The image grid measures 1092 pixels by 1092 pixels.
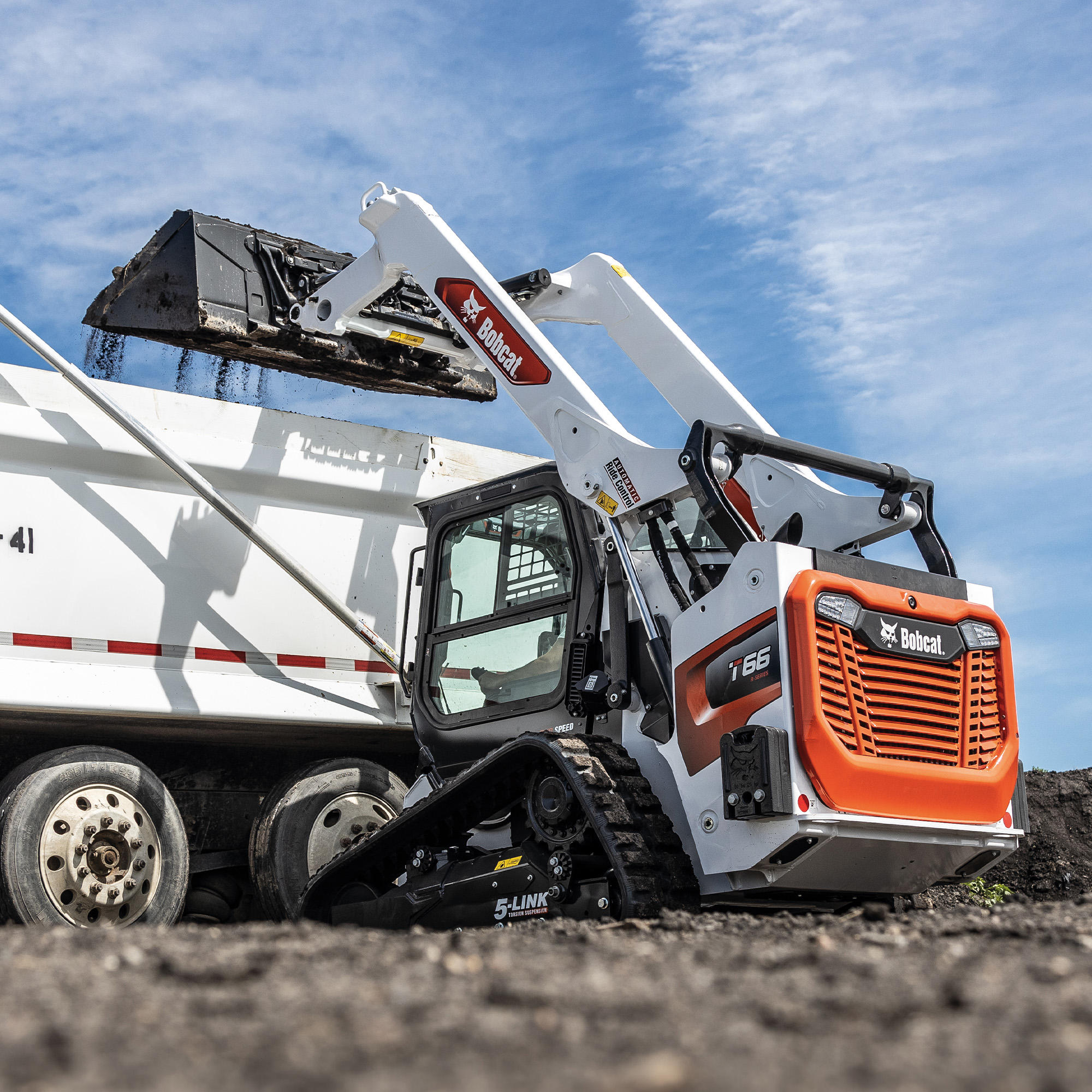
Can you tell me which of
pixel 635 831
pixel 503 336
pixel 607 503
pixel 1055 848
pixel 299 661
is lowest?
pixel 1055 848

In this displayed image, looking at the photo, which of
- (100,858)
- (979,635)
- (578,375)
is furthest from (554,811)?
(100,858)

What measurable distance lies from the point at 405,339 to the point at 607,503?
2.64 meters

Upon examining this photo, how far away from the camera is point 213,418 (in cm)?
655

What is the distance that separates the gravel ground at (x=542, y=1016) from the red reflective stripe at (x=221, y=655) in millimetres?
3346

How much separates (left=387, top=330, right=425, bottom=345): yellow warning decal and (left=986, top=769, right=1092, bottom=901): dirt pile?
4.89m

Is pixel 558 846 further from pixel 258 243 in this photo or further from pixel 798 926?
pixel 258 243

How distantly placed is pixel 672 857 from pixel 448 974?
6.89 ft

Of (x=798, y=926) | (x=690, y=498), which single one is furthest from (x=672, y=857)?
(x=690, y=498)

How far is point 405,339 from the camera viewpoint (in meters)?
7.32

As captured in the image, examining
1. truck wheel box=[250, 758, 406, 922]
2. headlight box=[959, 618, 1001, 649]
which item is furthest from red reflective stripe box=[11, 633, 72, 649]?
headlight box=[959, 618, 1001, 649]

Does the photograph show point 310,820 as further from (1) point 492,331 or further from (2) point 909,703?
(2) point 909,703

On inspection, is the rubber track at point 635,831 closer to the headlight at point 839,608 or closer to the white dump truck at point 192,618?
the headlight at point 839,608

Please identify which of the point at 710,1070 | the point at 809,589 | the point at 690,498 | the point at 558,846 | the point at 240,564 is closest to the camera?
the point at 710,1070

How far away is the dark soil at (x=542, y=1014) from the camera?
1.74m
